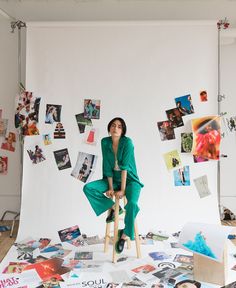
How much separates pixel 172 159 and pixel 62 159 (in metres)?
0.98

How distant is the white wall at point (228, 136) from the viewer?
10.7 ft

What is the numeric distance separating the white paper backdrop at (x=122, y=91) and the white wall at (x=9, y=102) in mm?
324

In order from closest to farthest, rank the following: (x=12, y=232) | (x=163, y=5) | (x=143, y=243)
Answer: (x=143, y=243) → (x=12, y=232) → (x=163, y=5)

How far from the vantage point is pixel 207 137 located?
304 centimetres

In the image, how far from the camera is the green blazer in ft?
8.24

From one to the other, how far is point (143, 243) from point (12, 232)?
1149 mm

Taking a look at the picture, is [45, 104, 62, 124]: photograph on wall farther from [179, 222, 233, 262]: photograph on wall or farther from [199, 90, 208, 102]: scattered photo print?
[179, 222, 233, 262]: photograph on wall

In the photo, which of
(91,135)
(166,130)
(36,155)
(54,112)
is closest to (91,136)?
(91,135)

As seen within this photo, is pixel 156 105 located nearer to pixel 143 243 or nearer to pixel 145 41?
pixel 145 41

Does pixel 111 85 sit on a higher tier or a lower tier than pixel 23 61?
lower

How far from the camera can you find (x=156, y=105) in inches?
120

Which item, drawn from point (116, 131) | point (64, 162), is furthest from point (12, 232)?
point (116, 131)

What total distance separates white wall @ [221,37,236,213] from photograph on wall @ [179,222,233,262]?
124 cm

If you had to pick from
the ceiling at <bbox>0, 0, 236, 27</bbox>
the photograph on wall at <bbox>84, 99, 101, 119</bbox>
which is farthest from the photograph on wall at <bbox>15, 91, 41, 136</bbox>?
the ceiling at <bbox>0, 0, 236, 27</bbox>
